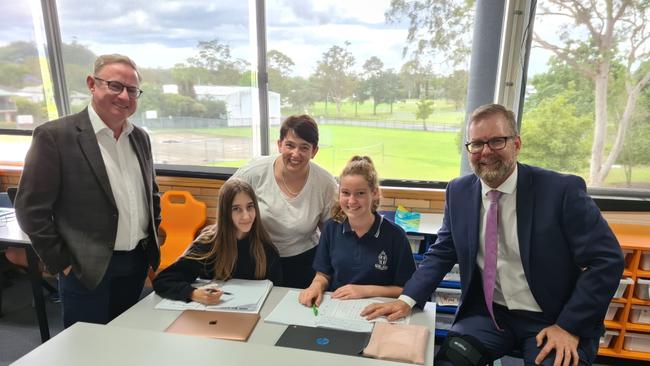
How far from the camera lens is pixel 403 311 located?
1504 mm

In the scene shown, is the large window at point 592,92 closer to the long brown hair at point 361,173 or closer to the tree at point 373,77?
the tree at point 373,77

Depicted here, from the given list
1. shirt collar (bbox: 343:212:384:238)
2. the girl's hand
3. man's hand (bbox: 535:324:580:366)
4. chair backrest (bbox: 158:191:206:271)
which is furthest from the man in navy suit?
chair backrest (bbox: 158:191:206:271)

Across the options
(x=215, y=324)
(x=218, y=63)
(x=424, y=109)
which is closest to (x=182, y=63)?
(x=218, y=63)

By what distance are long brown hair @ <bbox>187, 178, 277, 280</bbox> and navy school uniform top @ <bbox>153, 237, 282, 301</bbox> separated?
20mm

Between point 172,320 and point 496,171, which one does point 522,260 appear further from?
point 172,320

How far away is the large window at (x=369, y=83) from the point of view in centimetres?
292

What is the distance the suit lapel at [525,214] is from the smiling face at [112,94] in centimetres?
164

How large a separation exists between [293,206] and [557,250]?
1188 mm

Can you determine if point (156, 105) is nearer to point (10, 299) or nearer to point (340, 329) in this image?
point (10, 299)

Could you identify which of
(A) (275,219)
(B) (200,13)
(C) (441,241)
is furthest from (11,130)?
(C) (441,241)

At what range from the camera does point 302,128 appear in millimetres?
1934

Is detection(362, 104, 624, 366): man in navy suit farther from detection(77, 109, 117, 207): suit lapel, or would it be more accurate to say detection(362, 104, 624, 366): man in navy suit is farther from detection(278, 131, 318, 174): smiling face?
detection(77, 109, 117, 207): suit lapel

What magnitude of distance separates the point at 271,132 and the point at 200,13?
1.08 metres

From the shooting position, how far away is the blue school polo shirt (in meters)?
1.76
